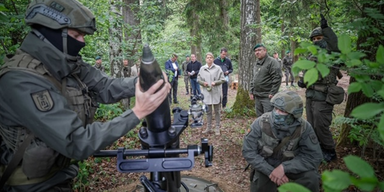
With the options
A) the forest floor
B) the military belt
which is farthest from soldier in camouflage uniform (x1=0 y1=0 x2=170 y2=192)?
the military belt

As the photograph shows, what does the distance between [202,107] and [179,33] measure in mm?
5397

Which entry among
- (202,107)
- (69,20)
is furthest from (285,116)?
(69,20)

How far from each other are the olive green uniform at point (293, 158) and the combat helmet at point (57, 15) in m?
2.64

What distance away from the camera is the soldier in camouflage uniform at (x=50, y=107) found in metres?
1.67

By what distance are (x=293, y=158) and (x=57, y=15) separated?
3.32m

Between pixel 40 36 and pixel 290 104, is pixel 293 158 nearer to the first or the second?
pixel 290 104

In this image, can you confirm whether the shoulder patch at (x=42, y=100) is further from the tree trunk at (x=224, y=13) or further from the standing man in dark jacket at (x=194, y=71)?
the tree trunk at (x=224, y=13)

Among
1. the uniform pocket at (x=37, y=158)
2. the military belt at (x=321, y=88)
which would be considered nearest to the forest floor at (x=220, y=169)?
the military belt at (x=321, y=88)

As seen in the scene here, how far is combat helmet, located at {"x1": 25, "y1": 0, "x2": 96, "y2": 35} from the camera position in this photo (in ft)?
6.21

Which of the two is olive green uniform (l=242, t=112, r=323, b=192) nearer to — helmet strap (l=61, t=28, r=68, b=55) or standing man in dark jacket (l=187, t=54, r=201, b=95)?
helmet strap (l=61, t=28, r=68, b=55)

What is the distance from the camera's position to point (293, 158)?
359 cm

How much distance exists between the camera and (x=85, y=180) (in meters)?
4.47

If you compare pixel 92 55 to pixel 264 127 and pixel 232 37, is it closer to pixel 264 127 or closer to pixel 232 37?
pixel 264 127

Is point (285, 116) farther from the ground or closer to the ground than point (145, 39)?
closer to the ground
